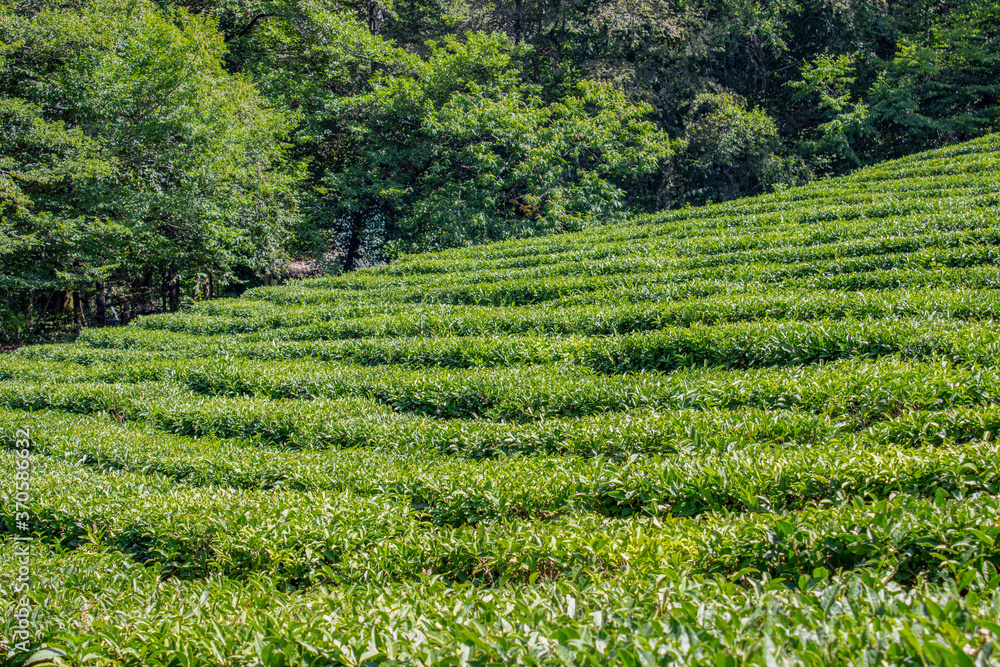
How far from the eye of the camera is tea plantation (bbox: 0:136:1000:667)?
8.23 feet

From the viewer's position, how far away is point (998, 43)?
80.4 ft

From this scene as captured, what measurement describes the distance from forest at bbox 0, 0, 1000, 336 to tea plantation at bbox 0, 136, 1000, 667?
31.0ft

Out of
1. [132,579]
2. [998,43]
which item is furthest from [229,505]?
[998,43]

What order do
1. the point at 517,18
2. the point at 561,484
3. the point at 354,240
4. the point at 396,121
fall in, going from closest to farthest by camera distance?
the point at 561,484 → the point at 396,121 → the point at 354,240 → the point at 517,18

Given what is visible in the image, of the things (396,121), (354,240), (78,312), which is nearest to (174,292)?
(78,312)

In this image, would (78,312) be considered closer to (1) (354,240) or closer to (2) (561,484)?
(1) (354,240)

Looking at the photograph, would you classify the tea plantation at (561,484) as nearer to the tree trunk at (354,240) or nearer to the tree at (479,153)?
the tree at (479,153)

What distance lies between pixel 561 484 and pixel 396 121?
24263 millimetres

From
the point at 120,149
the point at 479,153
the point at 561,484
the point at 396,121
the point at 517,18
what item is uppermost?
the point at 517,18

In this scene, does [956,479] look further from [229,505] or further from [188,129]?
[188,129]

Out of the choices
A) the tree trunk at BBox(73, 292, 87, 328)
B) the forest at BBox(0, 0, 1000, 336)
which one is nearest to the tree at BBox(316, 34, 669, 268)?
the forest at BBox(0, 0, 1000, 336)

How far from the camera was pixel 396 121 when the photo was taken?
25.6 m

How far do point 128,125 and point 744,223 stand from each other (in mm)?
18822

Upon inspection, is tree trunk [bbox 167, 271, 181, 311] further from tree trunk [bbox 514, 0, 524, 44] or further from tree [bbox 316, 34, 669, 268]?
tree trunk [bbox 514, 0, 524, 44]
